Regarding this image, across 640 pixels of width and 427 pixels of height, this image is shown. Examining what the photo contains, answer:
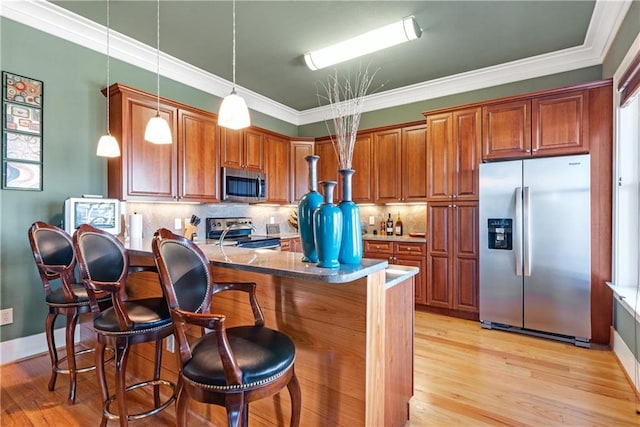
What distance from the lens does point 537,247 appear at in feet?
10.4

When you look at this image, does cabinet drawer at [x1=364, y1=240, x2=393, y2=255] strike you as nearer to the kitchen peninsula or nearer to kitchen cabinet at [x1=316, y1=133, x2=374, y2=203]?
kitchen cabinet at [x1=316, y1=133, x2=374, y2=203]

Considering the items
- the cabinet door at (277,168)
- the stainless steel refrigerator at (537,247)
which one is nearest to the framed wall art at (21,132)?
the cabinet door at (277,168)

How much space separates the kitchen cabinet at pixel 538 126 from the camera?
311 centimetres

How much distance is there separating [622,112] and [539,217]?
1102 mm

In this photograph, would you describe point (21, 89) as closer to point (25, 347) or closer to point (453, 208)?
point (25, 347)

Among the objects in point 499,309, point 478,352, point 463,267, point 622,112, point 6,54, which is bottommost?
point 478,352

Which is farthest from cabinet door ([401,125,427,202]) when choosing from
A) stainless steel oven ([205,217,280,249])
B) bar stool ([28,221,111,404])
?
bar stool ([28,221,111,404])

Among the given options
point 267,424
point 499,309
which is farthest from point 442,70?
point 267,424

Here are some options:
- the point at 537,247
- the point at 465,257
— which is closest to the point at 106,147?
the point at 465,257

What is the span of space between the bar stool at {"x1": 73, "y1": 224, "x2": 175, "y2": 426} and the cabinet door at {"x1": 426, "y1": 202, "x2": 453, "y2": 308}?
309cm

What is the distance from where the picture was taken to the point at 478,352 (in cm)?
283

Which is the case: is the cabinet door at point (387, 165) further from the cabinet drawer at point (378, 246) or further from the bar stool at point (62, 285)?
the bar stool at point (62, 285)

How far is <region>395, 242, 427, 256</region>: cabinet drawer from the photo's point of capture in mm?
4008

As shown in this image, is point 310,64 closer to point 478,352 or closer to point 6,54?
point 6,54
